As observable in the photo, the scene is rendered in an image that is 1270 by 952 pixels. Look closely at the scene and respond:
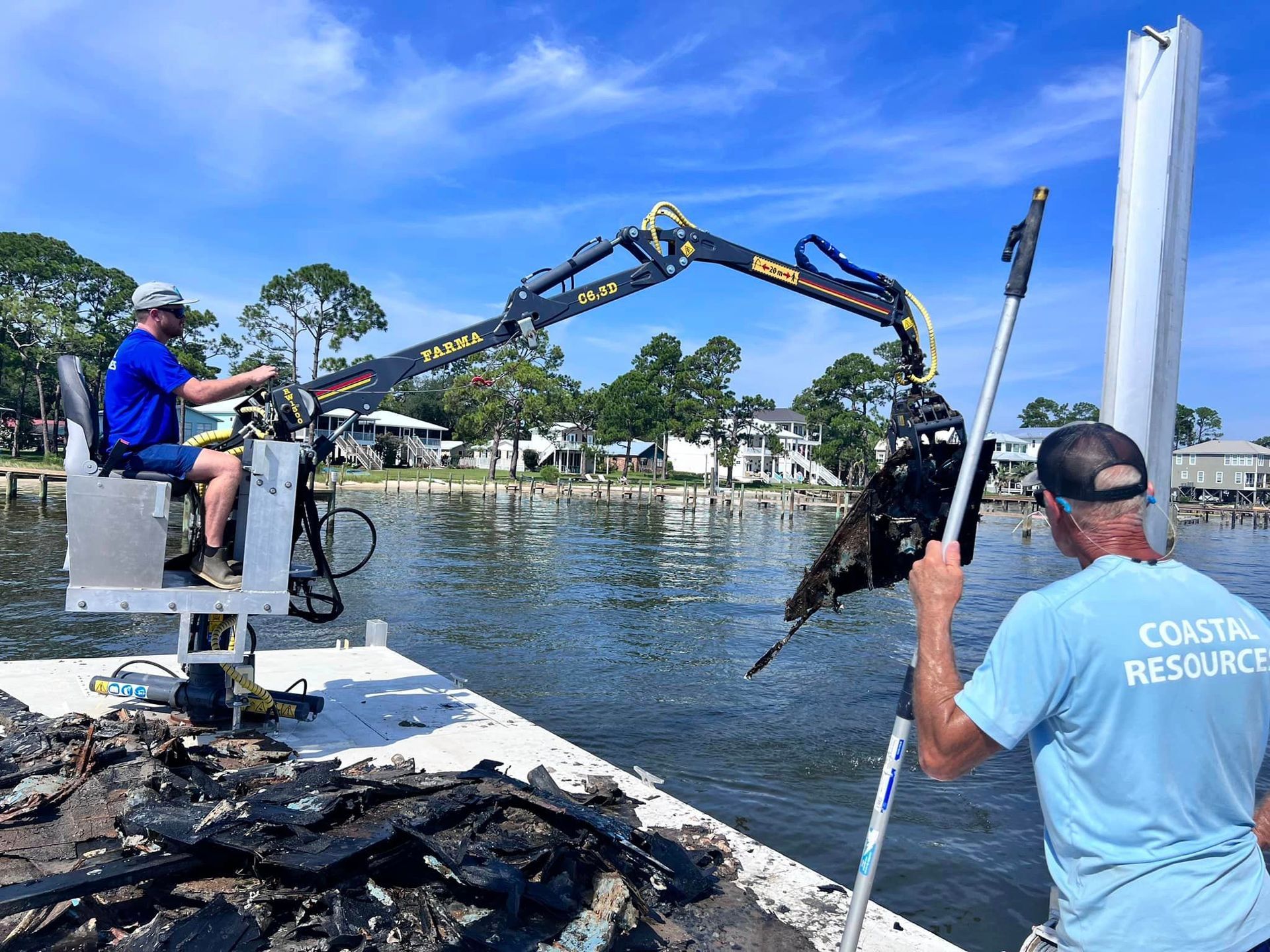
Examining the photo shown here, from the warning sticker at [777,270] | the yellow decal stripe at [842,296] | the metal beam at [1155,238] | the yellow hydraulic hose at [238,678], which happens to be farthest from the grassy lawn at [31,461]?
the metal beam at [1155,238]

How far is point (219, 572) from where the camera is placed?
19.3ft

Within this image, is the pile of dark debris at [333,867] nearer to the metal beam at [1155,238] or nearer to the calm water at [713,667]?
the calm water at [713,667]

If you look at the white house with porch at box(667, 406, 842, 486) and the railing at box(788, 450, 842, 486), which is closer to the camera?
the white house with porch at box(667, 406, 842, 486)

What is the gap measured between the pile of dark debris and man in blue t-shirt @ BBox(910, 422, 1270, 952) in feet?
6.94

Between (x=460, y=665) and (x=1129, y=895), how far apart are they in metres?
10.9

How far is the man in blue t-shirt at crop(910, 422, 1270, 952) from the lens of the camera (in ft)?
6.49

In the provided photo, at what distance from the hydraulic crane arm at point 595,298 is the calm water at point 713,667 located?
3.73 metres

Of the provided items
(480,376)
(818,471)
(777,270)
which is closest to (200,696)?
(777,270)

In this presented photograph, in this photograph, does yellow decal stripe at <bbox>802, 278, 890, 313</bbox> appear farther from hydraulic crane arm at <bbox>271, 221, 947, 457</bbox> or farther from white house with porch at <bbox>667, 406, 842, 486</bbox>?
white house with porch at <bbox>667, 406, 842, 486</bbox>

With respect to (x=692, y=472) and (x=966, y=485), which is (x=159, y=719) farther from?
(x=692, y=472)

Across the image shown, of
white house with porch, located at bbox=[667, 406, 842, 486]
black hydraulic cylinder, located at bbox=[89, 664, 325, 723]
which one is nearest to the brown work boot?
black hydraulic cylinder, located at bbox=[89, 664, 325, 723]

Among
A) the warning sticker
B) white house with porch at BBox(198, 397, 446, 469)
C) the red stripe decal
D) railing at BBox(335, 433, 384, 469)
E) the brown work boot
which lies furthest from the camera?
white house with porch at BBox(198, 397, 446, 469)

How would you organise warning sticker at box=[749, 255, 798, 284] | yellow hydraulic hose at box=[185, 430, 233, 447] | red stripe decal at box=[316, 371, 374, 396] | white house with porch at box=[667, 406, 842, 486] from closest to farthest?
yellow hydraulic hose at box=[185, 430, 233, 447] < red stripe decal at box=[316, 371, 374, 396] < warning sticker at box=[749, 255, 798, 284] < white house with porch at box=[667, 406, 842, 486]

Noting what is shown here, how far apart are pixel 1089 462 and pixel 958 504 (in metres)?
0.38
